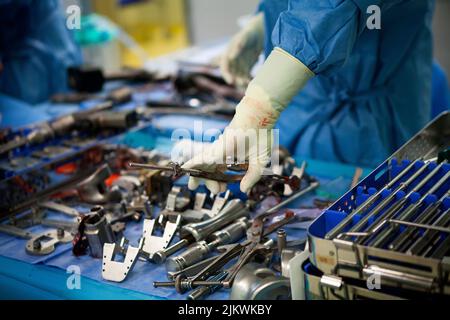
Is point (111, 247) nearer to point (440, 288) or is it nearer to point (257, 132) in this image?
point (257, 132)

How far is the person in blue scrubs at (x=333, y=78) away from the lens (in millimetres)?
1526

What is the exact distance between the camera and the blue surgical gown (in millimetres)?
2092

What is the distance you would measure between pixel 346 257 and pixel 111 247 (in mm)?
712

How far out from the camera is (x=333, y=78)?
224 cm

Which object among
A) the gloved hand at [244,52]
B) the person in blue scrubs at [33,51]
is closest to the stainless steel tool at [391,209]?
the gloved hand at [244,52]

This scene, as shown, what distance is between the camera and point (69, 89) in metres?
3.46

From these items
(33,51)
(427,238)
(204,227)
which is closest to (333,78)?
(204,227)

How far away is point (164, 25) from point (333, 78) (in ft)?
14.8

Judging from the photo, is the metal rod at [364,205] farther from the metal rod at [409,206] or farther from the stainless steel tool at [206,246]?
the stainless steel tool at [206,246]

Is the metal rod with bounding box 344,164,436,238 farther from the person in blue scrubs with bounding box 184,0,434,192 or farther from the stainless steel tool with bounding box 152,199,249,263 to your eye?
the stainless steel tool with bounding box 152,199,249,263

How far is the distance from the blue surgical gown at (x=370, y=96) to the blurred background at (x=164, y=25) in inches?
51.7

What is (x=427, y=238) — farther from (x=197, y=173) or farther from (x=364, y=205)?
(x=197, y=173)

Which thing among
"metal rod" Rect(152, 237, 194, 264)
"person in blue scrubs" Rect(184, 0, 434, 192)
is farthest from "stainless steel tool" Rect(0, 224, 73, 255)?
"person in blue scrubs" Rect(184, 0, 434, 192)
